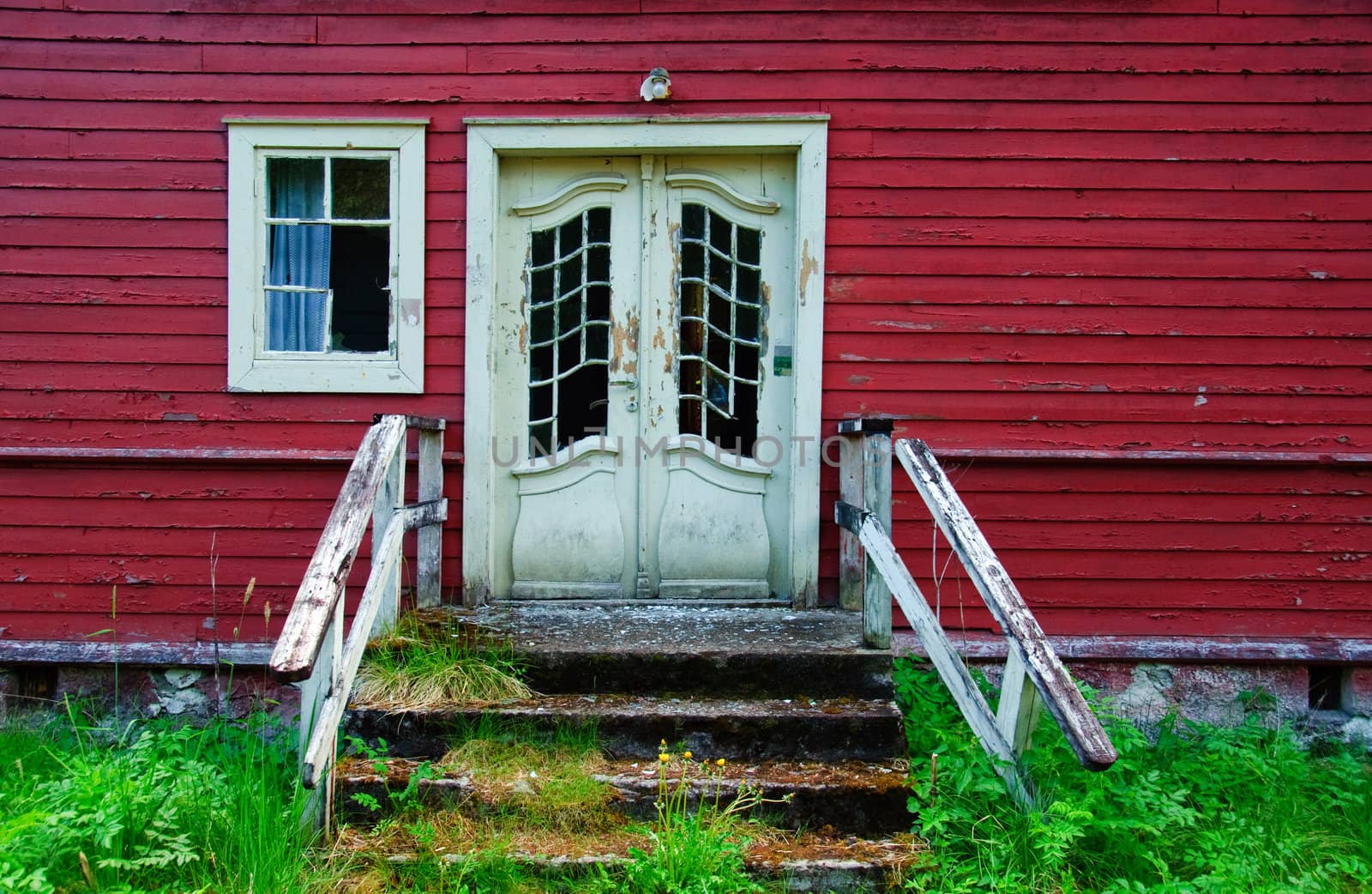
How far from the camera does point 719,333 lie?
15.0 feet

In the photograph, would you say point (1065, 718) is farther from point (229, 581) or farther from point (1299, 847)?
point (229, 581)

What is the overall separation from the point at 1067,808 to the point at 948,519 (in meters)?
1.00

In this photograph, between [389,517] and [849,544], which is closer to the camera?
[389,517]

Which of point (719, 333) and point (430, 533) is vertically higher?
point (719, 333)

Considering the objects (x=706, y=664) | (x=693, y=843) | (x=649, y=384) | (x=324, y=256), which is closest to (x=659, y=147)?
(x=649, y=384)

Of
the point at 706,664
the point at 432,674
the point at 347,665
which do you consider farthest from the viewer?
the point at 706,664

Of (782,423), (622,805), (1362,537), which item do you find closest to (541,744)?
(622,805)

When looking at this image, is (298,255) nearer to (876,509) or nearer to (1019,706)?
(876,509)

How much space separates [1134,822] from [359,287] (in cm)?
397

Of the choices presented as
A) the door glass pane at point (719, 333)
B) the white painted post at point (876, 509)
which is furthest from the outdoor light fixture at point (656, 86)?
the white painted post at point (876, 509)

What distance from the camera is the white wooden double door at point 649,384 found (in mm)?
4539

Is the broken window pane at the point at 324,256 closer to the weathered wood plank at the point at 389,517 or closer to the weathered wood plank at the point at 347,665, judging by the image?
the weathered wood plank at the point at 389,517

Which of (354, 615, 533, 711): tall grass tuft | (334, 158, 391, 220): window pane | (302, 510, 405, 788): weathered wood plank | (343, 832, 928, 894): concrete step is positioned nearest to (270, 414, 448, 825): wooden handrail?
(302, 510, 405, 788): weathered wood plank

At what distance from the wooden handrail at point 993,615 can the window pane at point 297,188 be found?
2.83 meters
